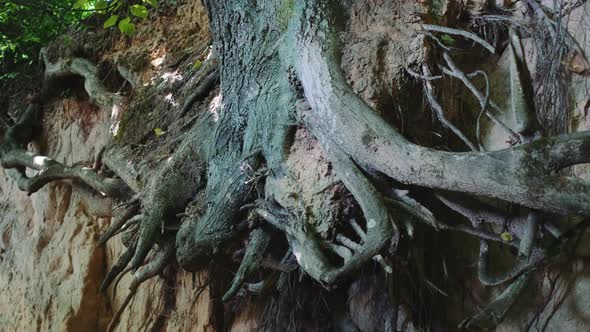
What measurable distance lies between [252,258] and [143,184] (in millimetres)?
1023

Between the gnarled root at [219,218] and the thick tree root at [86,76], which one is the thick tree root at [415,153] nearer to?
the gnarled root at [219,218]

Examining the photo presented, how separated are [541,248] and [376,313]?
915mm

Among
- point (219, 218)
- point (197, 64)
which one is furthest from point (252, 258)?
point (197, 64)

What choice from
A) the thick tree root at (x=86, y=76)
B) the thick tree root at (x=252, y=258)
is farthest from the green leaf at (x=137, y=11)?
the thick tree root at (x=252, y=258)

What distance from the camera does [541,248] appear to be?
2219 millimetres

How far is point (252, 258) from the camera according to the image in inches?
104

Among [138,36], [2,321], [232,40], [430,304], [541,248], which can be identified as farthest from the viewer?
[2,321]

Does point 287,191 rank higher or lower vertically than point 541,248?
higher

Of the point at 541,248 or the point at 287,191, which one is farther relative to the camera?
the point at 287,191

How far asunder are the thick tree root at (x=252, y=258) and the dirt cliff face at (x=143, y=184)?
0.90ft

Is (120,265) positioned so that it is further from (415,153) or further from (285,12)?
(415,153)

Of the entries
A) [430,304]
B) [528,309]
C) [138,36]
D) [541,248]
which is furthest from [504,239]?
[138,36]

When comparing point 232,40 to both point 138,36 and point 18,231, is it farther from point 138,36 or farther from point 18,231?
point 18,231

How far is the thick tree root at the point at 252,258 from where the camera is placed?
2.59 metres
